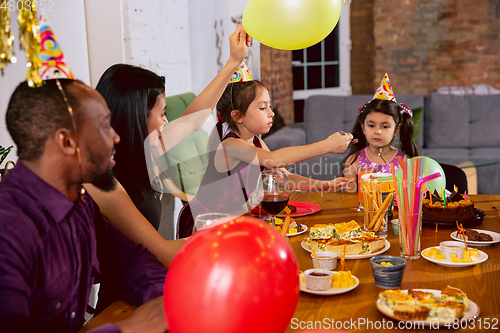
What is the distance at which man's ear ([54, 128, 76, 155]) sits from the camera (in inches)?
31.4

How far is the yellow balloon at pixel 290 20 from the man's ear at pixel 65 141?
2.66ft

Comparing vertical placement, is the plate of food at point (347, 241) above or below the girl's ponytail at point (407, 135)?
→ below

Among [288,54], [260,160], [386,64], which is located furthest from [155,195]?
[386,64]

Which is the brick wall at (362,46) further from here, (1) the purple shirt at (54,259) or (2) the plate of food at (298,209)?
(1) the purple shirt at (54,259)

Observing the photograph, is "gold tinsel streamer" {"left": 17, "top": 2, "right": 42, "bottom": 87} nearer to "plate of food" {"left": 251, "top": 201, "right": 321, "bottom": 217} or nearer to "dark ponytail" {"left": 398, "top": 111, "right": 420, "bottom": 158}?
"plate of food" {"left": 251, "top": 201, "right": 321, "bottom": 217}

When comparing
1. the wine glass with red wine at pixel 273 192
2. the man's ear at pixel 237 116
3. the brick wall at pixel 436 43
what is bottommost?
the wine glass with red wine at pixel 273 192

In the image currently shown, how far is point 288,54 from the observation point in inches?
203

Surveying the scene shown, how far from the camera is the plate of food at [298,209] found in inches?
59.5

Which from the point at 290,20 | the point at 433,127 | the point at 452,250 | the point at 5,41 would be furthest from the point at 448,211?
the point at 433,127

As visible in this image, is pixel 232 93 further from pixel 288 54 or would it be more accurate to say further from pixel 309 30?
pixel 288 54

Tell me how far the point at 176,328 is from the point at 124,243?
1.50 feet

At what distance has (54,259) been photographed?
2.78 feet

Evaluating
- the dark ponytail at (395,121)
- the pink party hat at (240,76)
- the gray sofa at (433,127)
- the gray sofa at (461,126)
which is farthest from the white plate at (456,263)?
the gray sofa at (461,126)

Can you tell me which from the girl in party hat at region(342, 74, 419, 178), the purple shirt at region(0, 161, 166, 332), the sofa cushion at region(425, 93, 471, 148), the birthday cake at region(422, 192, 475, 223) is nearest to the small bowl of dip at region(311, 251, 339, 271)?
the purple shirt at region(0, 161, 166, 332)
